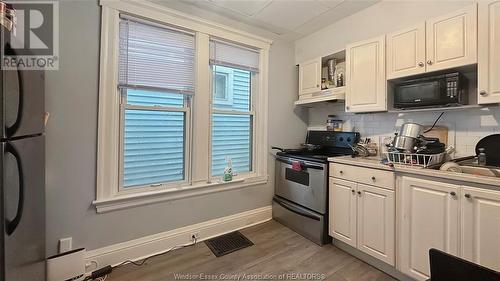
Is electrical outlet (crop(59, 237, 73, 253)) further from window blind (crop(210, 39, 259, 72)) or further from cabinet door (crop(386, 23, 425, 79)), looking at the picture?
cabinet door (crop(386, 23, 425, 79))

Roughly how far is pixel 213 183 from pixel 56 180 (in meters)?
1.39

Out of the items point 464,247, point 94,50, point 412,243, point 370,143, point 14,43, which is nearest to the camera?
point 14,43

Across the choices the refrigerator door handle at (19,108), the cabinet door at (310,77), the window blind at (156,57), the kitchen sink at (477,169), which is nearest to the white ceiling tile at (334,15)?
the cabinet door at (310,77)

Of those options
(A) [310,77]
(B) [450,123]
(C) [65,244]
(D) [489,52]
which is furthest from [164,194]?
(D) [489,52]

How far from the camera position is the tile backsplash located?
178cm

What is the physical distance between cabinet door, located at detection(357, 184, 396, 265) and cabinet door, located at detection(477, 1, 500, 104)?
0.96m

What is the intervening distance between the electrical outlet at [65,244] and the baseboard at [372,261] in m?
2.46

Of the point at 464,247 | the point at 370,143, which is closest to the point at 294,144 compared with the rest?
the point at 370,143

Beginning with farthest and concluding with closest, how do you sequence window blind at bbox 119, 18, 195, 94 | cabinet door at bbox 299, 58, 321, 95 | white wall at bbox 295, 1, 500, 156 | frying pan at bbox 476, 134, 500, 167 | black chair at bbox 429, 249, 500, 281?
1. cabinet door at bbox 299, 58, 321, 95
2. window blind at bbox 119, 18, 195, 94
3. white wall at bbox 295, 1, 500, 156
4. frying pan at bbox 476, 134, 500, 167
5. black chair at bbox 429, 249, 500, 281

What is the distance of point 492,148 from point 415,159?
0.57 m

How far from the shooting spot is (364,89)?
2311mm

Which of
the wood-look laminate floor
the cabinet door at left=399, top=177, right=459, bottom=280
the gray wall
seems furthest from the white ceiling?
the wood-look laminate floor

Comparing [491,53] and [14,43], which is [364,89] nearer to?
[491,53]

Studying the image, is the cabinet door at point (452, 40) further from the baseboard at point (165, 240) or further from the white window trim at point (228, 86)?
the baseboard at point (165, 240)
